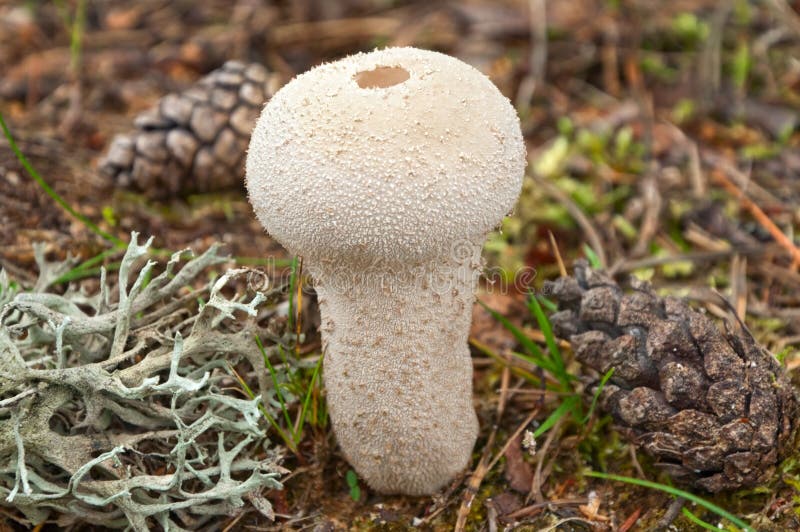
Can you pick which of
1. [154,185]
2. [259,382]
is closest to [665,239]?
[259,382]

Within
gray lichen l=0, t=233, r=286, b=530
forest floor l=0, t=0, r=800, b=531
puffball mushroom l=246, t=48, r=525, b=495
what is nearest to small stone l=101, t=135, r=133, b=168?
forest floor l=0, t=0, r=800, b=531

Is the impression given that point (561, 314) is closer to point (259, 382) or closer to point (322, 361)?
point (322, 361)

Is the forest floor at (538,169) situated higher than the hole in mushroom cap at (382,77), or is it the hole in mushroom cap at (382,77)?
the hole in mushroom cap at (382,77)

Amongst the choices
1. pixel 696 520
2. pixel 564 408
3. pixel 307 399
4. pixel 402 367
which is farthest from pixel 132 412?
pixel 696 520

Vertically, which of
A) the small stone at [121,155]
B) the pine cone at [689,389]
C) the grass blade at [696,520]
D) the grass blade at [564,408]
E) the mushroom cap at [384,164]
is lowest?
the grass blade at [696,520]

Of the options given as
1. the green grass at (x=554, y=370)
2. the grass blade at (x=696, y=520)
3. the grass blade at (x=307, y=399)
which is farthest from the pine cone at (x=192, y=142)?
the grass blade at (x=696, y=520)

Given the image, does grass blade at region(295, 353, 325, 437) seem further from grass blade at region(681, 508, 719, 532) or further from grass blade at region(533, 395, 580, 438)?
grass blade at region(681, 508, 719, 532)

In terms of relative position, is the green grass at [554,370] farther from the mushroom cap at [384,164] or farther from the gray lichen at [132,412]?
the gray lichen at [132,412]
